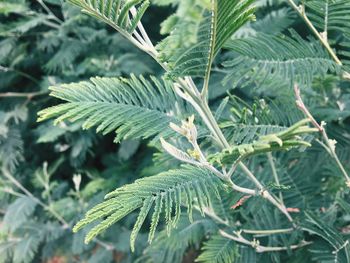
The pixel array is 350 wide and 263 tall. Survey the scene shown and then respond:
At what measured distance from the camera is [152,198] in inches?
25.4

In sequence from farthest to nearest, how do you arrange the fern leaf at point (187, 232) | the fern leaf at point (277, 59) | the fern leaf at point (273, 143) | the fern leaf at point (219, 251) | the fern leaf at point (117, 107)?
the fern leaf at point (187, 232), the fern leaf at point (219, 251), the fern leaf at point (277, 59), the fern leaf at point (117, 107), the fern leaf at point (273, 143)

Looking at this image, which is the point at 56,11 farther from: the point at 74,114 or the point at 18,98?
the point at 74,114

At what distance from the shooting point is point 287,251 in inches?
46.1

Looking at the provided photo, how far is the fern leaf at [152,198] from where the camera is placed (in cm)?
60

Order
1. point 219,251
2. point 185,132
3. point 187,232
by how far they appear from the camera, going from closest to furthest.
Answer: point 185,132 → point 219,251 → point 187,232

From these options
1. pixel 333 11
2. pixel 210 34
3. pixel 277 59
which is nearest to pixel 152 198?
pixel 210 34

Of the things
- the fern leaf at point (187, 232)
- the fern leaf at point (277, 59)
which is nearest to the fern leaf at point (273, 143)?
the fern leaf at point (277, 59)

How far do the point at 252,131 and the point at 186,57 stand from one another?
339 mm

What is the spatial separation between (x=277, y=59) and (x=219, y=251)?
→ 471mm

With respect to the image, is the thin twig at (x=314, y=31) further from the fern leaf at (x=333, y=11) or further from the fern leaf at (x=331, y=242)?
the fern leaf at (x=331, y=242)

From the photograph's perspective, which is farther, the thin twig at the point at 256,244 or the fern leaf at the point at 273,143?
the thin twig at the point at 256,244

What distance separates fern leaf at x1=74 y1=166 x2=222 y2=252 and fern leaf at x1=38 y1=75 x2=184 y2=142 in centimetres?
14

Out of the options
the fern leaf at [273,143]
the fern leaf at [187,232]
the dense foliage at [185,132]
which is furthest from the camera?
the fern leaf at [187,232]

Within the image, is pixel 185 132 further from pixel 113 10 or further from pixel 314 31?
pixel 314 31
